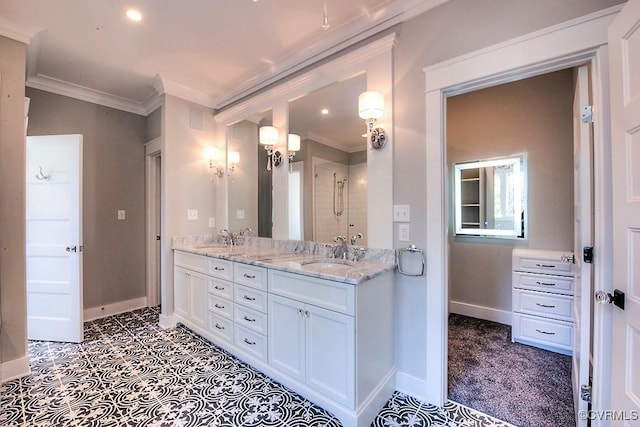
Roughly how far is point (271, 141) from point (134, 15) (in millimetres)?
1361

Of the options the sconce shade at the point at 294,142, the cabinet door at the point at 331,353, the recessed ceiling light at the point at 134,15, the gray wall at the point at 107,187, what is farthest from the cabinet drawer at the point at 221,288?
the recessed ceiling light at the point at 134,15

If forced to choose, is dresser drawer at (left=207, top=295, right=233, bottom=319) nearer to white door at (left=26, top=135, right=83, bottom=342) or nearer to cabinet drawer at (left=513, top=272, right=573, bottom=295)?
white door at (left=26, top=135, right=83, bottom=342)

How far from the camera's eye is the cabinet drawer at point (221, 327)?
7.76 ft

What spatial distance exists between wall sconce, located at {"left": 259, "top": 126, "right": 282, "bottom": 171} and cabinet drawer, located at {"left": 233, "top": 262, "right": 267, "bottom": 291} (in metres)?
1.10

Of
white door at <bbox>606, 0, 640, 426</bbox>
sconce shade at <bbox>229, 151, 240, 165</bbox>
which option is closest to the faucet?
white door at <bbox>606, 0, 640, 426</bbox>

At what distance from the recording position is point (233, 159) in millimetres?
3312

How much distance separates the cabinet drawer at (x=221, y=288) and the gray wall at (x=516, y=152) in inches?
104

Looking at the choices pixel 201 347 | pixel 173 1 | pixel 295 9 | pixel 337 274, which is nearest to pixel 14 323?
pixel 201 347

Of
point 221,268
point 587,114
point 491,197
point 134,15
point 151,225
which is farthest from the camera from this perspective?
point 151,225

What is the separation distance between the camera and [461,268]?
3.34m

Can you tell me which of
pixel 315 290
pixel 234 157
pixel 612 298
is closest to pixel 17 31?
pixel 234 157

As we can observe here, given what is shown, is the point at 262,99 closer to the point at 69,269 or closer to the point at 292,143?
the point at 292,143

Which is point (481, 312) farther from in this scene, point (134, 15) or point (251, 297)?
point (134, 15)

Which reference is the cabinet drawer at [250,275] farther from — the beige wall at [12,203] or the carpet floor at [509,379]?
the beige wall at [12,203]
